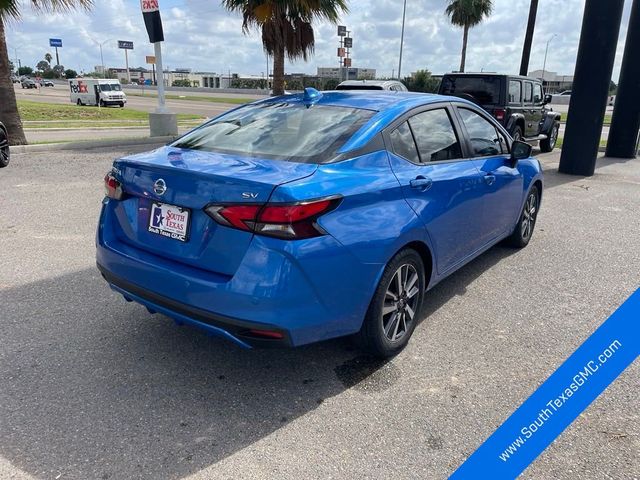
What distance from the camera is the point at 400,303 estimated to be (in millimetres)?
3264

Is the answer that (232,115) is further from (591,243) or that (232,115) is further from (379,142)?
(591,243)

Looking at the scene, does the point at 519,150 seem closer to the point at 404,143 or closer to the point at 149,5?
the point at 404,143

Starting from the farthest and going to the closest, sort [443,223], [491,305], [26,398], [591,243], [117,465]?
[591,243]
[491,305]
[443,223]
[26,398]
[117,465]

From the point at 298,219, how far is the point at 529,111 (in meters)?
11.6

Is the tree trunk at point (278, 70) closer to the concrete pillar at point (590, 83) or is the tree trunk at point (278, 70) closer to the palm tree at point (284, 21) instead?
the palm tree at point (284, 21)

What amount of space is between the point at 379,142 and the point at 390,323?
114 cm

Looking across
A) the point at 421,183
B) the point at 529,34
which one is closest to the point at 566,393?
the point at 421,183

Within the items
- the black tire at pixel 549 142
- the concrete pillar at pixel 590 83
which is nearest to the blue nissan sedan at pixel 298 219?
the concrete pillar at pixel 590 83

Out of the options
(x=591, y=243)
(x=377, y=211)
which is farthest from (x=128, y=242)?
(x=591, y=243)

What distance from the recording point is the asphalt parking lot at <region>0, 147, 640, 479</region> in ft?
7.89

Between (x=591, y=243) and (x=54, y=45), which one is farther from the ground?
(x=54, y=45)

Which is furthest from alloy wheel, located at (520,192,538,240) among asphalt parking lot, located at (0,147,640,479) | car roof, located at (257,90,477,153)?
car roof, located at (257,90,477,153)

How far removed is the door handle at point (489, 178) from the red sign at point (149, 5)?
1108 centimetres

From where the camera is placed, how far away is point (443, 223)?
138 inches
